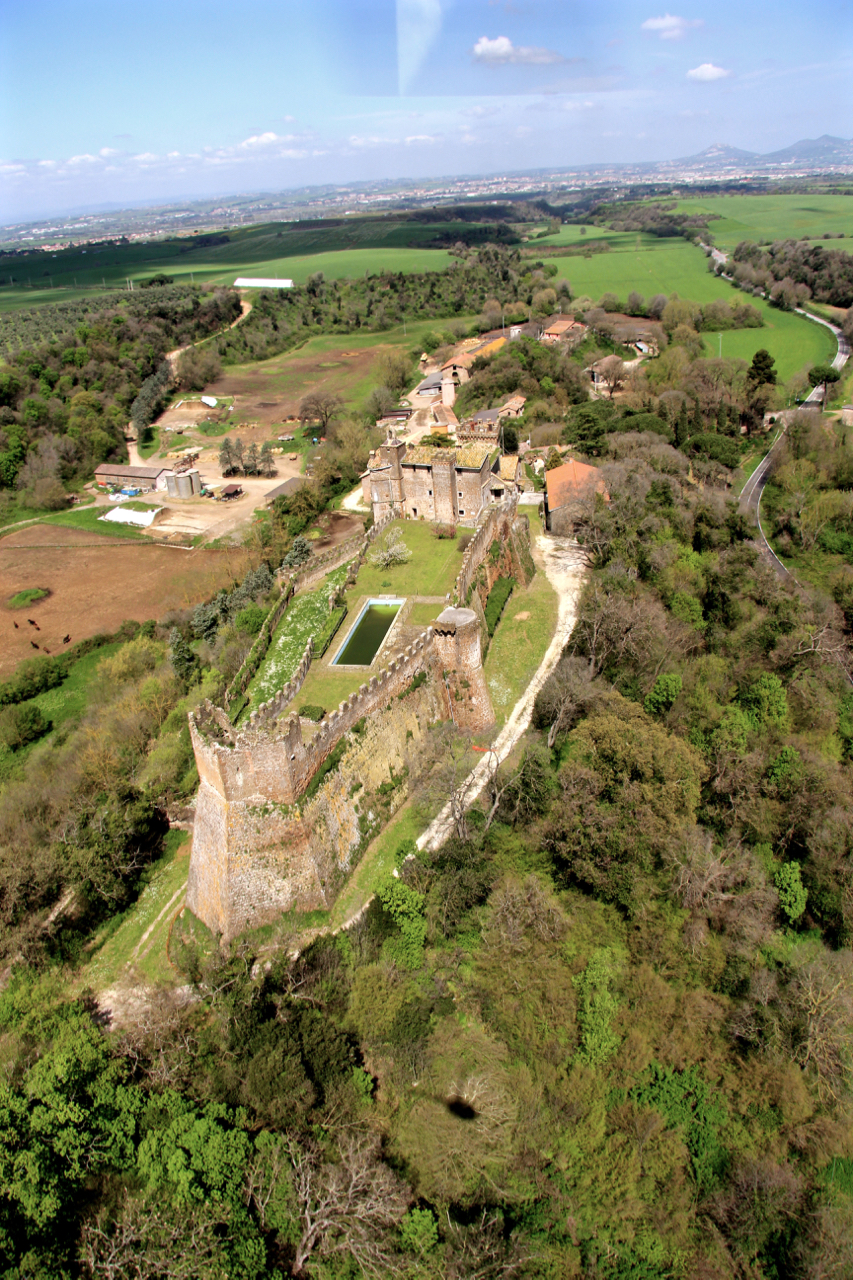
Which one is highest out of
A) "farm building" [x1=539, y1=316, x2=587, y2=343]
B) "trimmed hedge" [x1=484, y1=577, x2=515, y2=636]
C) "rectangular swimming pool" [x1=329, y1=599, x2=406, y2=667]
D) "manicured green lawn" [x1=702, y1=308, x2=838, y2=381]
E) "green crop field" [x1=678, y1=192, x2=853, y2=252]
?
"green crop field" [x1=678, y1=192, x2=853, y2=252]

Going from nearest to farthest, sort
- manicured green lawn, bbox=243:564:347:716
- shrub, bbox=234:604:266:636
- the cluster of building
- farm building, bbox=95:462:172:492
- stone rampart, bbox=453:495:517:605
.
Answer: manicured green lawn, bbox=243:564:347:716 < stone rampart, bbox=453:495:517:605 < shrub, bbox=234:604:266:636 < the cluster of building < farm building, bbox=95:462:172:492

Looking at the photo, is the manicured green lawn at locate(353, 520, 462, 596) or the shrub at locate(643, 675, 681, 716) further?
the manicured green lawn at locate(353, 520, 462, 596)

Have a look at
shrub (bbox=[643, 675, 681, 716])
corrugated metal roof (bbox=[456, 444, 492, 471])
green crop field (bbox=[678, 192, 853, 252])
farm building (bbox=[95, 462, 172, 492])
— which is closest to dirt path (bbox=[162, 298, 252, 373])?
farm building (bbox=[95, 462, 172, 492])

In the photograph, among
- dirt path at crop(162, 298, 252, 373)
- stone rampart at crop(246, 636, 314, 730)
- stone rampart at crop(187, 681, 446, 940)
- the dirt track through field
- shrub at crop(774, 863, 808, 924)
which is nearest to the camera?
stone rampart at crop(187, 681, 446, 940)

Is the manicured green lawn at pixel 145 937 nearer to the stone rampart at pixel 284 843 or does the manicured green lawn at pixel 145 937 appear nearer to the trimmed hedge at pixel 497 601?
the stone rampart at pixel 284 843

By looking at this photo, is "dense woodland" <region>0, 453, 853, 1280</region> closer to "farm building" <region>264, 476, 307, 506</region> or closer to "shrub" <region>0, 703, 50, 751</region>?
"shrub" <region>0, 703, 50, 751</region>

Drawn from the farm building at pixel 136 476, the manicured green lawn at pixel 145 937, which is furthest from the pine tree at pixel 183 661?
the farm building at pixel 136 476

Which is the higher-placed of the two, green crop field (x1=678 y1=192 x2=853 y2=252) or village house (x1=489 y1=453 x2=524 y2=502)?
green crop field (x1=678 y1=192 x2=853 y2=252)
